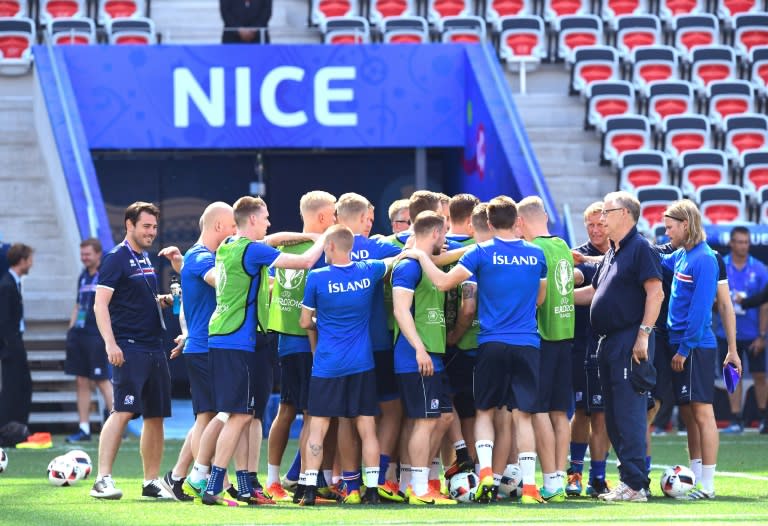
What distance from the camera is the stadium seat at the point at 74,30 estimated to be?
65.2ft

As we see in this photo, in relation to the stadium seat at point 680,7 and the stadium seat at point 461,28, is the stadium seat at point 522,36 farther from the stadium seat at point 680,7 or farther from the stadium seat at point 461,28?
the stadium seat at point 680,7

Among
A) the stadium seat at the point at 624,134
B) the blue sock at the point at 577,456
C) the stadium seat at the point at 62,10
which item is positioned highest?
the stadium seat at the point at 62,10

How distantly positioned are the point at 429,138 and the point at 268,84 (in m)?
2.06

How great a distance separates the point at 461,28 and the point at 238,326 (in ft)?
39.4

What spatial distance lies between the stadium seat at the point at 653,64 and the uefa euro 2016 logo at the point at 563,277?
12.0 m

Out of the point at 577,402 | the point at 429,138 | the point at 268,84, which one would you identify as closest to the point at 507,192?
the point at 429,138

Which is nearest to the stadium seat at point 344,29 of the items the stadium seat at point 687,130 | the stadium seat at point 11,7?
the stadium seat at point 687,130

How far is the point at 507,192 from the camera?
1638 centimetres

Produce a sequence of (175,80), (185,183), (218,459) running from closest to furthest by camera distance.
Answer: (218,459) < (175,80) < (185,183)

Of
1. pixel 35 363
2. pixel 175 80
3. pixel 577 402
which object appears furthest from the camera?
pixel 175 80

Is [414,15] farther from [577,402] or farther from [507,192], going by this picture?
[577,402]

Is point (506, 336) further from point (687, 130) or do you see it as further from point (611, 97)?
point (611, 97)

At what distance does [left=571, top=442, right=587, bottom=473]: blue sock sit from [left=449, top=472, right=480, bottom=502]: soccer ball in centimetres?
90

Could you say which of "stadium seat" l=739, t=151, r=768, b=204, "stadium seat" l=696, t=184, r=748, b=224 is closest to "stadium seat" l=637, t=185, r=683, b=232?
"stadium seat" l=696, t=184, r=748, b=224
